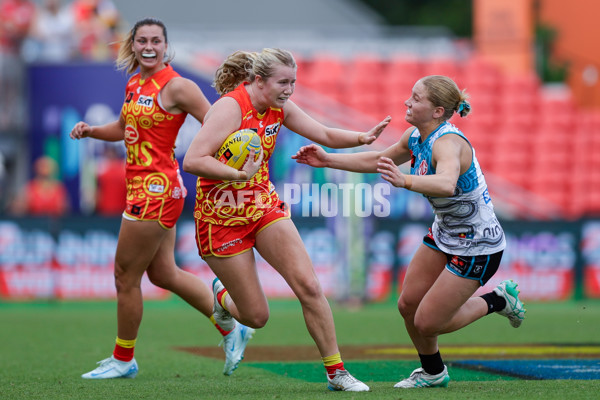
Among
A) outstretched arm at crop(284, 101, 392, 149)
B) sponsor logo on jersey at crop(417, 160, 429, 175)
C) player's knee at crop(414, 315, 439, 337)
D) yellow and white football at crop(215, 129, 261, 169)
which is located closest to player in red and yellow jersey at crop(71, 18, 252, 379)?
outstretched arm at crop(284, 101, 392, 149)

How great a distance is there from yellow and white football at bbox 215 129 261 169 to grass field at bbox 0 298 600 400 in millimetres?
1547

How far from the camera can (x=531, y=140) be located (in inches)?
842

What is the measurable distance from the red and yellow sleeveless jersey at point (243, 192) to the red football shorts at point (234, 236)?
0.11 feet

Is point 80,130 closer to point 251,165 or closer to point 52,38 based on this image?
point 251,165

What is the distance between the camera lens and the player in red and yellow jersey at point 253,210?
5957 millimetres

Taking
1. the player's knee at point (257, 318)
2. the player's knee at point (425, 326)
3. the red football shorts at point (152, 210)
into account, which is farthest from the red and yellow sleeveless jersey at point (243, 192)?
the player's knee at point (425, 326)

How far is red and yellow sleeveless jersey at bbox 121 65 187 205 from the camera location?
6898 millimetres

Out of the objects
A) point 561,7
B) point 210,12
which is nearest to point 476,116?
point 561,7

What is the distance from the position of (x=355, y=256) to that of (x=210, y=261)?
28.5ft

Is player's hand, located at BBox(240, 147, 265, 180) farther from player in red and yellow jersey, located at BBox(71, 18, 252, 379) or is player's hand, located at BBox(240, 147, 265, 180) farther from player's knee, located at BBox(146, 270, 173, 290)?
player's knee, located at BBox(146, 270, 173, 290)

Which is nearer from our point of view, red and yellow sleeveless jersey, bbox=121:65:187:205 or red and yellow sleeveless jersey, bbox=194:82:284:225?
red and yellow sleeveless jersey, bbox=194:82:284:225

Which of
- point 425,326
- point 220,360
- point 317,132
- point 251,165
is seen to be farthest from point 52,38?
point 425,326

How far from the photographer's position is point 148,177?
6926 mm

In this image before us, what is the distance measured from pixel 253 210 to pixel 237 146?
0.45m
